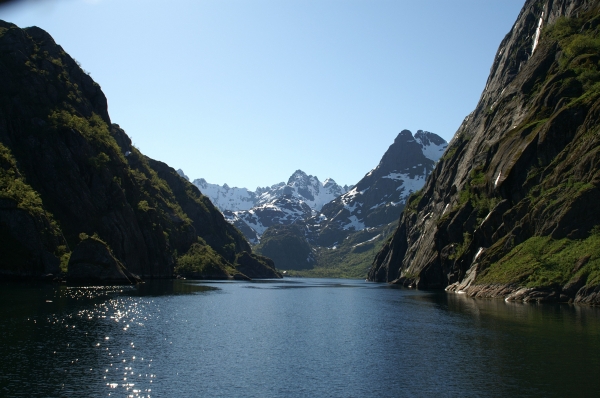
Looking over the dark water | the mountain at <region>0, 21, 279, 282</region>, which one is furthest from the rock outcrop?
the dark water

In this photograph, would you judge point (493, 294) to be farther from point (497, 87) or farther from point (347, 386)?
point (497, 87)

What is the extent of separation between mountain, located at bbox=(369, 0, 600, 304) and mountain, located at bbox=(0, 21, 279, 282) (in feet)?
280

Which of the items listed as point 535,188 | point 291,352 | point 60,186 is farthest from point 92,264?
point 535,188

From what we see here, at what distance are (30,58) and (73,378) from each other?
573 feet

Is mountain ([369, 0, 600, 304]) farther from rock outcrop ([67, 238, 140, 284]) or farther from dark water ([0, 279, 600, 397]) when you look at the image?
rock outcrop ([67, 238, 140, 284])

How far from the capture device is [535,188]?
98.6m

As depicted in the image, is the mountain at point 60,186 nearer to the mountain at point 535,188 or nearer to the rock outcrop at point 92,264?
the rock outcrop at point 92,264

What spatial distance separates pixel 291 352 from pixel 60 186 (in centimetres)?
12307

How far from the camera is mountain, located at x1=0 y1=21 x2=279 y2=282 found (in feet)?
368

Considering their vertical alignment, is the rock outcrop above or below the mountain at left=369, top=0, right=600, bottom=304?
below

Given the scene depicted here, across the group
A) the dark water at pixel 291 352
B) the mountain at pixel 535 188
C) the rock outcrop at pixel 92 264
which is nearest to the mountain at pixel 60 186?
the rock outcrop at pixel 92 264

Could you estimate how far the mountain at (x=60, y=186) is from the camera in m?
112

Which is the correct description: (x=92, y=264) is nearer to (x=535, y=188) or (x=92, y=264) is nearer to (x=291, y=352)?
A: (x=291, y=352)

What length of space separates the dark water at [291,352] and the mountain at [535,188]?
40.8ft
